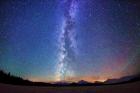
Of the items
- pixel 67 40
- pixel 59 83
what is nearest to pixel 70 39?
pixel 67 40

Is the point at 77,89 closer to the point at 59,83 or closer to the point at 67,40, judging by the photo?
the point at 59,83

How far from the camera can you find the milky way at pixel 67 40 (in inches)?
50.1

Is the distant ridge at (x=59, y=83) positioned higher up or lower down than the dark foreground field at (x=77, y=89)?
higher up

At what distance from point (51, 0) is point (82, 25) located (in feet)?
0.61

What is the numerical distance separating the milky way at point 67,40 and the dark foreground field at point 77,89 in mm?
74

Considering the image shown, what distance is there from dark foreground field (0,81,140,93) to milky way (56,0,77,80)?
0.24ft

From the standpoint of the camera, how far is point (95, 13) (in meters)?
1.33

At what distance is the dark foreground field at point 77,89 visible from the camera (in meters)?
1.22

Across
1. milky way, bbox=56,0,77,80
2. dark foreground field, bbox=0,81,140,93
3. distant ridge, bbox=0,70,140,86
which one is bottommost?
dark foreground field, bbox=0,81,140,93

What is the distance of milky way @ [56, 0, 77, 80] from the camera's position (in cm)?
127

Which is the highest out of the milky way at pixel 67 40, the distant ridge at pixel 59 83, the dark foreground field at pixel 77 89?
the milky way at pixel 67 40

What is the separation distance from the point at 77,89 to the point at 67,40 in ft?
0.72

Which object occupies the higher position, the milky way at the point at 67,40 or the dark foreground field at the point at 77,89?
the milky way at the point at 67,40

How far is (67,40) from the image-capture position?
1294mm
